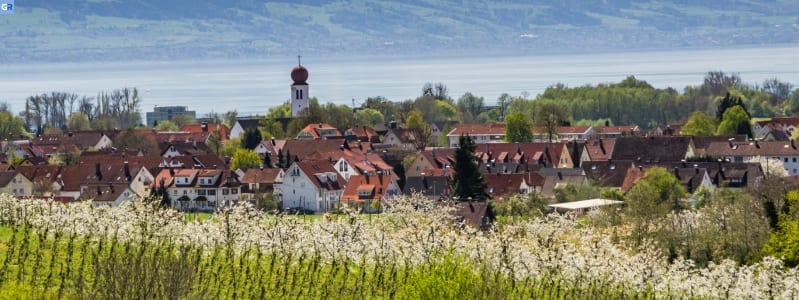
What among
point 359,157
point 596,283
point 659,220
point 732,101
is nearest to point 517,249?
point 596,283

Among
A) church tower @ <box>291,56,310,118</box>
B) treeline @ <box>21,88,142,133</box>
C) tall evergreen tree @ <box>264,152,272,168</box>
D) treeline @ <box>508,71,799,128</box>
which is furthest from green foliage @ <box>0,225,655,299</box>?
treeline @ <box>21,88,142,133</box>

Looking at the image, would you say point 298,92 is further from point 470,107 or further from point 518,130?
point 470,107

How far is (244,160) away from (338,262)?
40.3 meters

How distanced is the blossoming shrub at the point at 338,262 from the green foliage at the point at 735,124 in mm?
48978

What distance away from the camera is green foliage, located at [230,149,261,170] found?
Result: 66.4 meters

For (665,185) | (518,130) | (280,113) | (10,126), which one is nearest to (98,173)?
(665,185)

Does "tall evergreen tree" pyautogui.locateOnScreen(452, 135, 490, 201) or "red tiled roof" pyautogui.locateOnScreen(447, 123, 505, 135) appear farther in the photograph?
"red tiled roof" pyautogui.locateOnScreen(447, 123, 505, 135)

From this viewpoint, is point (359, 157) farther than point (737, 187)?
Yes

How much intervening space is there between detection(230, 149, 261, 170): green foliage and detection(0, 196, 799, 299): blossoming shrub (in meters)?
34.6

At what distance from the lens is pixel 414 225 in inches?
1297

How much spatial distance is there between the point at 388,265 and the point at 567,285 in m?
2.72

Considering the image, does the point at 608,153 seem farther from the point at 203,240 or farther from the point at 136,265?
the point at 136,265

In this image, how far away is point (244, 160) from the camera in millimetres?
67000

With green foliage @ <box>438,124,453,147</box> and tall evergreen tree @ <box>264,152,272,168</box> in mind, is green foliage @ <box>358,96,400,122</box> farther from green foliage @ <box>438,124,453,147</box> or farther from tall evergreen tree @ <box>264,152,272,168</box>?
tall evergreen tree @ <box>264,152,272,168</box>
